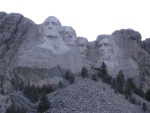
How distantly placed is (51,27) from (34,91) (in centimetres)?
538

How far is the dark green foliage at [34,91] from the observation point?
37844 millimetres

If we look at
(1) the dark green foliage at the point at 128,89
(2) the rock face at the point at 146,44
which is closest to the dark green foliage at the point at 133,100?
(1) the dark green foliage at the point at 128,89

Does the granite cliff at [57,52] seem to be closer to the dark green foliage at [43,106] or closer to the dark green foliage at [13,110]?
the dark green foliage at [43,106]

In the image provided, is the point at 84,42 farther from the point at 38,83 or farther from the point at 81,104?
the point at 81,104

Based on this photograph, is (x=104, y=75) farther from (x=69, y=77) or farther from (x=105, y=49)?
(x=105, y=49)

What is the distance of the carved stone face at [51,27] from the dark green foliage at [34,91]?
12.5 ft

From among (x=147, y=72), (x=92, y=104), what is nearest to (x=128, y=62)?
(x=147, y=72)

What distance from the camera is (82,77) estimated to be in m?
41.2

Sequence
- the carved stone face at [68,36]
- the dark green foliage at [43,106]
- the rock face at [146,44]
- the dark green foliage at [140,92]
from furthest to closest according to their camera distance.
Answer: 1. the rock face at [146,44]
2. the carved stone face at [68,36]
3. the dark green foliage at [140,92]
4. the dark green foliage at [43,106]

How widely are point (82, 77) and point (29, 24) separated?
5.26 m

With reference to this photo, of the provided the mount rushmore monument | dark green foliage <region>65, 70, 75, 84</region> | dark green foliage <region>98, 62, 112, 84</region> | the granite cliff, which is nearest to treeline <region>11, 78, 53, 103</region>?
the granite cliff

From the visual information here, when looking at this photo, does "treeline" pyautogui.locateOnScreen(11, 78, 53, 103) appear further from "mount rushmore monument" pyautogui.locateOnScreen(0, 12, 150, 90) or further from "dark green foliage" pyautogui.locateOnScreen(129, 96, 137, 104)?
"dark green foliage" pyautogui.locateOnScreen(129, 96, 137, 104)

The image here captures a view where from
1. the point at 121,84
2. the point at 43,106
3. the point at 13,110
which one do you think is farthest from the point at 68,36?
the point at 13,110

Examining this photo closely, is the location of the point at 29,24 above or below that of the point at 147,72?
above
